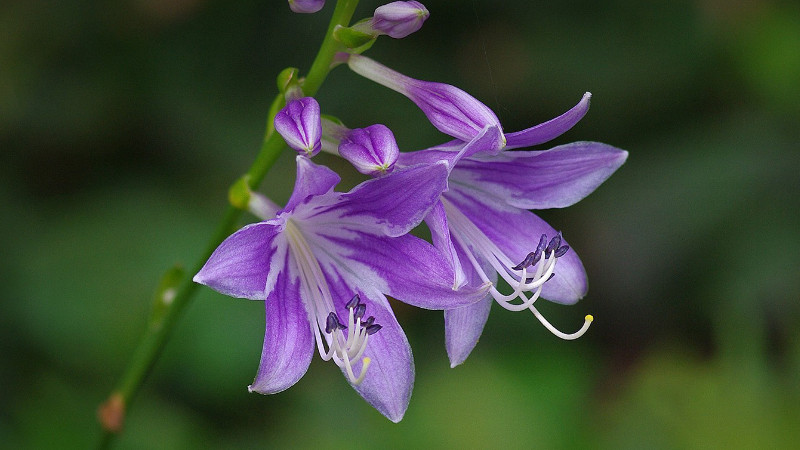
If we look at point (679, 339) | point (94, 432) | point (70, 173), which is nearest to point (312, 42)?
point (70, 173)

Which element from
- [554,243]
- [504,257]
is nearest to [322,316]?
[504,257]

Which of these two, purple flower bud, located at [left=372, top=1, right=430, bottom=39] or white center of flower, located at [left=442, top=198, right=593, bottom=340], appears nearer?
purple flower bud, located at [left=372, top=1, right=430, bottom=39]

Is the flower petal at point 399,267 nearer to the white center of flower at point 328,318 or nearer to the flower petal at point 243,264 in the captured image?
the white center of flower at point 328,318

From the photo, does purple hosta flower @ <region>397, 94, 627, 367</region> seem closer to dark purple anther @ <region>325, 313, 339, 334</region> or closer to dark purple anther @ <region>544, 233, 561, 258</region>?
dark purple anther @ <region>544, 233, 561, 258</region>

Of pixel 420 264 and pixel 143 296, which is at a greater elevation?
pixel 420 264

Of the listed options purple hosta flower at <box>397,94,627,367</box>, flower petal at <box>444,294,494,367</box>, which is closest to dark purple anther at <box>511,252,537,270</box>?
purple hosta flower at <box>397,94,627,367</box>

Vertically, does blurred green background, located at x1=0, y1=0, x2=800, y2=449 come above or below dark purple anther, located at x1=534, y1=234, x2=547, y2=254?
below

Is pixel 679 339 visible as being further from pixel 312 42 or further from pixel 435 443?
pixel 312 42
